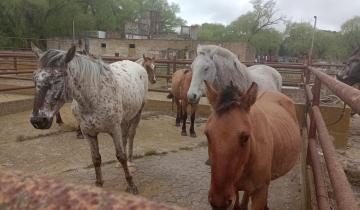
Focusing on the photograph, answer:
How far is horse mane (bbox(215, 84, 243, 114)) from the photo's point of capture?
2264 mm

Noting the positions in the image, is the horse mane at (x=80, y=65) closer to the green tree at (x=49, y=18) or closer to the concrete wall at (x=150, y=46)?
the concrete wall at (x=150, y=46)

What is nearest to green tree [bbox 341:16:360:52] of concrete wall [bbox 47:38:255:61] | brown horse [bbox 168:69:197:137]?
concrete wall [bbox 47:38:255:61]

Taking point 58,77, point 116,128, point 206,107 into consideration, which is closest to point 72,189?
point 58,77

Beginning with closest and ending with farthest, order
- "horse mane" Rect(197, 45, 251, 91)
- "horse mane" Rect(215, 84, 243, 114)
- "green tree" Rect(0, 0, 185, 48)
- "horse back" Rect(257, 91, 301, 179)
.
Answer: "horse mane" Rect(215, 84, 243, 114), "horse back" Rect(257, 91, 301, 179), "horse mane" Rect(197, 45, 251, 91), "green tree" Rect(0, 0, 185, 48)

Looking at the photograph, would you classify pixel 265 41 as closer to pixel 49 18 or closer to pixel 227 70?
pixel 49 18

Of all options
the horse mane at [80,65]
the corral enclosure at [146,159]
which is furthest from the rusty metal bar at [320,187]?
the horse mane at [80,65]

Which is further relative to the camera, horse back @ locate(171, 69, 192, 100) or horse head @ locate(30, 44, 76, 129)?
horse back @ locate(171, 69, 192, 100)

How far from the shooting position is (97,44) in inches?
1410

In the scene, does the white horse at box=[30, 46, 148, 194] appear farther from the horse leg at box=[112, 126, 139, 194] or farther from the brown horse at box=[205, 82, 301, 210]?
the brown horse at box=[205, 82, 301, 210]

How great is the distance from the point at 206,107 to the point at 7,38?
28.2 metres

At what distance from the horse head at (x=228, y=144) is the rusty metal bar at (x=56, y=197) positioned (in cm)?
164

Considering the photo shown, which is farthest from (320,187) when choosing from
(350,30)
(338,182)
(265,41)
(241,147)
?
(350,30)

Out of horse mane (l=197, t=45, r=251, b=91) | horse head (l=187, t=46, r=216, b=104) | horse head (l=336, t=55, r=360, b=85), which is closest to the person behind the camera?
horse mane (l=197, t=45, r=251, b=91)

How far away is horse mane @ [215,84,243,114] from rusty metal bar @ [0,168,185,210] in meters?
1.80
